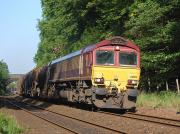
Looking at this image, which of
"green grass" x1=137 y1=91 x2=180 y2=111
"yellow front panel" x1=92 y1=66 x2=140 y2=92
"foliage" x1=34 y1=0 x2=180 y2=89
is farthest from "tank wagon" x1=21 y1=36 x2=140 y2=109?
"foliage" x1=34 y1=0 x2=180 y2=89

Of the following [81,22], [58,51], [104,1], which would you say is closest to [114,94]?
[104,1]

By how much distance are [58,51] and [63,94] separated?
95.6 feet

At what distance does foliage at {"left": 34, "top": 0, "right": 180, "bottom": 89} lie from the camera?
27500 mm

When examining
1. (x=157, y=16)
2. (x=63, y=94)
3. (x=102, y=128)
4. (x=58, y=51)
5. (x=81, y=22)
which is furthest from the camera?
(x=58, y=51)

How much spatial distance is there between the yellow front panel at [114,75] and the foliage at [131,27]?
4348mm

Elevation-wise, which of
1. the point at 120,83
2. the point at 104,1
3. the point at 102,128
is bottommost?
the point at 102,128

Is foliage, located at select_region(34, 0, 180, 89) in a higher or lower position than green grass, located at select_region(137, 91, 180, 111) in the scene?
higher

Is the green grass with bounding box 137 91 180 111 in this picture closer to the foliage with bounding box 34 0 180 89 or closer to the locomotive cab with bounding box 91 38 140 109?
the locomotive cab with bounding box 91 38 140 109

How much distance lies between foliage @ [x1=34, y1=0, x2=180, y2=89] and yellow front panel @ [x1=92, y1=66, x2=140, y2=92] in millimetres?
4348

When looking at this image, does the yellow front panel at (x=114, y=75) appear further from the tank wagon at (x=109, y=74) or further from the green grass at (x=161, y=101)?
the green grass at (x=161, y=101)

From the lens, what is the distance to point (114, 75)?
76.6 ft

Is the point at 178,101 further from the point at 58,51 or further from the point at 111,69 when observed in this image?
the point at 58,51

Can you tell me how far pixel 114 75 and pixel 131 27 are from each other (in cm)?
937

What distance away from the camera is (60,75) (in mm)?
31438
